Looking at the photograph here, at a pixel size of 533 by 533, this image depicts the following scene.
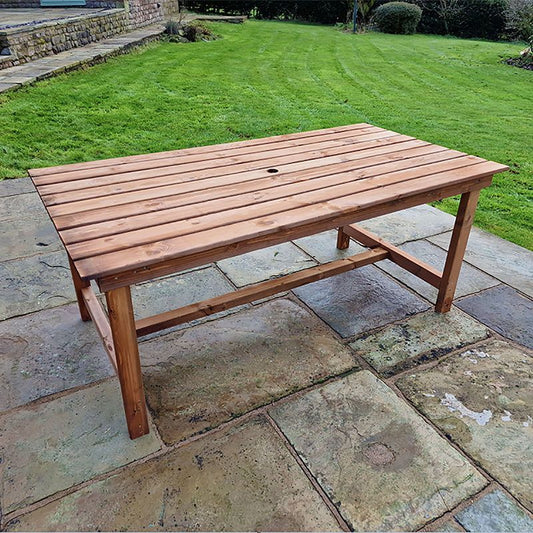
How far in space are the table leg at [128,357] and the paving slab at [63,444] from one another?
0.25 feet

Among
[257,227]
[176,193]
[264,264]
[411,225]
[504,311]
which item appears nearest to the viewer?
[257,227]

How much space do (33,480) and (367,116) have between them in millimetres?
5220

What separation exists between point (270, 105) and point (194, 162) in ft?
14.5

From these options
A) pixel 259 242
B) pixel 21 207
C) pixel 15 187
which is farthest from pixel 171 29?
pixel 259 242

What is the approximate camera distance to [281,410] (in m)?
1.73

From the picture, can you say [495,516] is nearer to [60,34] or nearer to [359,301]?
[359,301]

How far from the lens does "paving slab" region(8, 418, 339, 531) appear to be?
1335mm

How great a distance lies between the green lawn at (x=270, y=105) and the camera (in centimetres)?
434

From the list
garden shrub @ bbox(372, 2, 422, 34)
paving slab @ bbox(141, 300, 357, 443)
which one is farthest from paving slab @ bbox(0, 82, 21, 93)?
garden shrub @ bbox(372, 2, 422, 34)

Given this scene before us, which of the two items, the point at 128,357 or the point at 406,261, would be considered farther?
the point at 406,261

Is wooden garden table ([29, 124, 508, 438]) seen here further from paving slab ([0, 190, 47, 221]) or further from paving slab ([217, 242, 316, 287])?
paving slab ([0, 190, 47, 221])

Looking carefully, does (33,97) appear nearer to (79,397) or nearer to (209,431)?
(79,397)

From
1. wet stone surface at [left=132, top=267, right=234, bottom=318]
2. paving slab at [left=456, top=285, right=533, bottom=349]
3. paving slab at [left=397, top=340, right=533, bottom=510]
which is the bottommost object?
wet stone surface at [left=132, top=267, right=234, bottom=318]

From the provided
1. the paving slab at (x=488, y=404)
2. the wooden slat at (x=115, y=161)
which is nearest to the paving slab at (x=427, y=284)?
the paving slab at (x=488, y=404)
